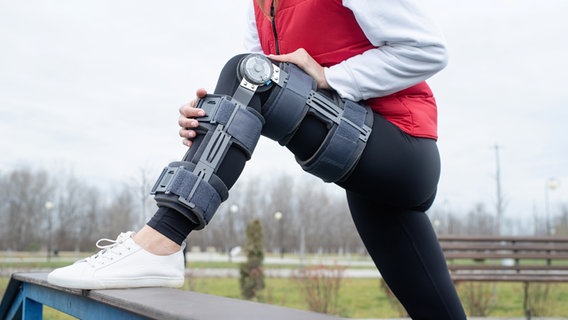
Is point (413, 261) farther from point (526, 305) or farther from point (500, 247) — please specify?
point (526, 305)

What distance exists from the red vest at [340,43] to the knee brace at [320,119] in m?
0.09

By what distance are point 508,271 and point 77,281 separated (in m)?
6.88

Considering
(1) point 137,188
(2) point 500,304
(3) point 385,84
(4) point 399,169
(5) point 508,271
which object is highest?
(3) point 385,84

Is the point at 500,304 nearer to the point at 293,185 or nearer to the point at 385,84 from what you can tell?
the point at 385,84

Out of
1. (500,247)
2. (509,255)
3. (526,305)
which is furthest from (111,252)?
(526,305)

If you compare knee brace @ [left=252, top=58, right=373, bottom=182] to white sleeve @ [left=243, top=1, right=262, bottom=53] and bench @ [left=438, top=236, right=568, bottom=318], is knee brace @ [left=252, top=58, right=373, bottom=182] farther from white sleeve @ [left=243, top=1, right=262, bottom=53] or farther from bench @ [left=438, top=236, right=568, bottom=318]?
bench @ [left=438, top=236, right=568, bottom=318]

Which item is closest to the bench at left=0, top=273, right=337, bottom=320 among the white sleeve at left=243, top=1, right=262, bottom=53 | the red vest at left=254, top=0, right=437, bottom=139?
the red vest at left=254, top=0, right=437, bottom=139

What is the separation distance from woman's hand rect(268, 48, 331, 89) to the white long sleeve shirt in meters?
0.02

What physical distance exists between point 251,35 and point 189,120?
55cm

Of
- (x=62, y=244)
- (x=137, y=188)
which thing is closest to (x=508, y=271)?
(x=137, y=188)

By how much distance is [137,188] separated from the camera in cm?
823

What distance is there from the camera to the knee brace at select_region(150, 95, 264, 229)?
1101 mm

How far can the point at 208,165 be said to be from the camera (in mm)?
1125

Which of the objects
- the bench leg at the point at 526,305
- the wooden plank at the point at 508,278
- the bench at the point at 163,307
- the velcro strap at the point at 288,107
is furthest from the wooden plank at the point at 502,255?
the velcro strap at the point at 288,107
